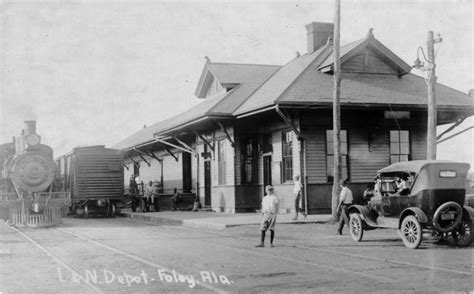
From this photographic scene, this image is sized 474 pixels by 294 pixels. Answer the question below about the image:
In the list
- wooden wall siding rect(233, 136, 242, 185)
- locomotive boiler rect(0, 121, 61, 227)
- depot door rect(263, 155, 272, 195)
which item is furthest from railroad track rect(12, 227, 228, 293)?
wooden wall siding rect(233, 136, 242, 185)

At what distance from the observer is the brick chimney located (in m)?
28.0

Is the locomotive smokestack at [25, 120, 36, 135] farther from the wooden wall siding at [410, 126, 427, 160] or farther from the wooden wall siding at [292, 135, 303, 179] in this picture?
the wooden wall siding at [410, 126, 427, 160]

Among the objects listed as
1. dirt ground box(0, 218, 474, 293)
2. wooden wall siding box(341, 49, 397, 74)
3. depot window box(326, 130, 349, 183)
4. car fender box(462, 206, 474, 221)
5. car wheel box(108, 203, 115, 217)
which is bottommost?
car wheel box(108, 203, 115, 217)

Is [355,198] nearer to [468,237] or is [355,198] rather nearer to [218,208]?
[218,208]

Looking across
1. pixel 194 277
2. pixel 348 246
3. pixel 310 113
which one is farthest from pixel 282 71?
pixel 194 277

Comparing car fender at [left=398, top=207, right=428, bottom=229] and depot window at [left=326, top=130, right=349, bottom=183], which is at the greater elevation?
depot window at [left=326, top=130, right=349, bottom=183]

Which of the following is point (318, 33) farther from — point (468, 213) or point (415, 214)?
point (415, 214)

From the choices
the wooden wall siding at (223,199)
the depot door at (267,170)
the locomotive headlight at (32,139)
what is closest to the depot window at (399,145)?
the depot door at (267,170)

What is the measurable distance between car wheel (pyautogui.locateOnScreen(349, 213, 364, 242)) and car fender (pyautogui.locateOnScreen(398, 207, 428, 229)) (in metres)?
1.27

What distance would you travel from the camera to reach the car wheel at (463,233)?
43.6 ft

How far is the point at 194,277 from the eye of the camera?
31.0 feet

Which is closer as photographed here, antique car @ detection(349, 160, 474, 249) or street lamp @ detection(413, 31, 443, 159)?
antique car @ detection(349, 160, 474, 249)

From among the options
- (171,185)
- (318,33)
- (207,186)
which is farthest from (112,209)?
(318,33)

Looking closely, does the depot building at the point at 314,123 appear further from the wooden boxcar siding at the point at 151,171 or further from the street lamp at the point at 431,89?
the wooden boxcar siding at the point at 151,171
